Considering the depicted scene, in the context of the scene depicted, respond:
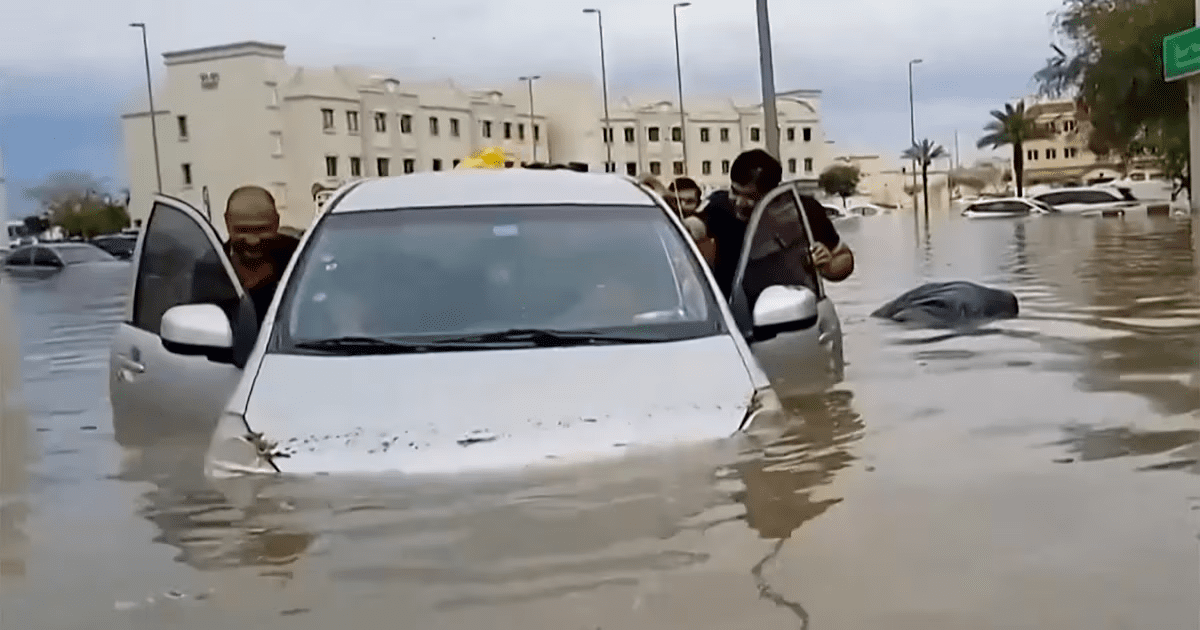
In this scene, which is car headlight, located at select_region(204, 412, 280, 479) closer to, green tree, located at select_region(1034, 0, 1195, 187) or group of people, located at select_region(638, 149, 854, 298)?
group of people, located at select_region(638, 149, 854, 298)

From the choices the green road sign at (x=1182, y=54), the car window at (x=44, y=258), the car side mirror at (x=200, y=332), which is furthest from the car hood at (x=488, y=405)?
the car window at (x=44, y=258)

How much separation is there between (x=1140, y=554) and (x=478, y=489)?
181cm

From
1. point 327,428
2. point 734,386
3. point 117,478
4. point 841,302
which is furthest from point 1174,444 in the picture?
point 841,302

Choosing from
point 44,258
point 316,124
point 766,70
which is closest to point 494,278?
point 766,70

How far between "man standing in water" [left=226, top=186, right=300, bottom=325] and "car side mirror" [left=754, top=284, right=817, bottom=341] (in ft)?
7.25

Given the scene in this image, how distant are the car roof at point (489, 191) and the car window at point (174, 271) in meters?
0.64

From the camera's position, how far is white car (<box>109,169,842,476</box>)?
4.19 meters

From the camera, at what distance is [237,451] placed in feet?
14.0

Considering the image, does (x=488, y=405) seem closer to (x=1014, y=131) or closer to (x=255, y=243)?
(x=255, y=243)

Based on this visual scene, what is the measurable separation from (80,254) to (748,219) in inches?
1248

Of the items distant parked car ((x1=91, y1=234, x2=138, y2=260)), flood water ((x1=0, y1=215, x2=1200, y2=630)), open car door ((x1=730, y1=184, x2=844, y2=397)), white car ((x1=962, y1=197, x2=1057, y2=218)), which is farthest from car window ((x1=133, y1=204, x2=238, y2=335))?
white car ((x1=962, y1=197, x2=1057, y2=218))

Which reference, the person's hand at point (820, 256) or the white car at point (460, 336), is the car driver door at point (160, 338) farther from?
the person's hand at point (820, 256)

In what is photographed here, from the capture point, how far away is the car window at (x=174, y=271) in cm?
590

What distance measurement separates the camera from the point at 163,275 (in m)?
6.16
